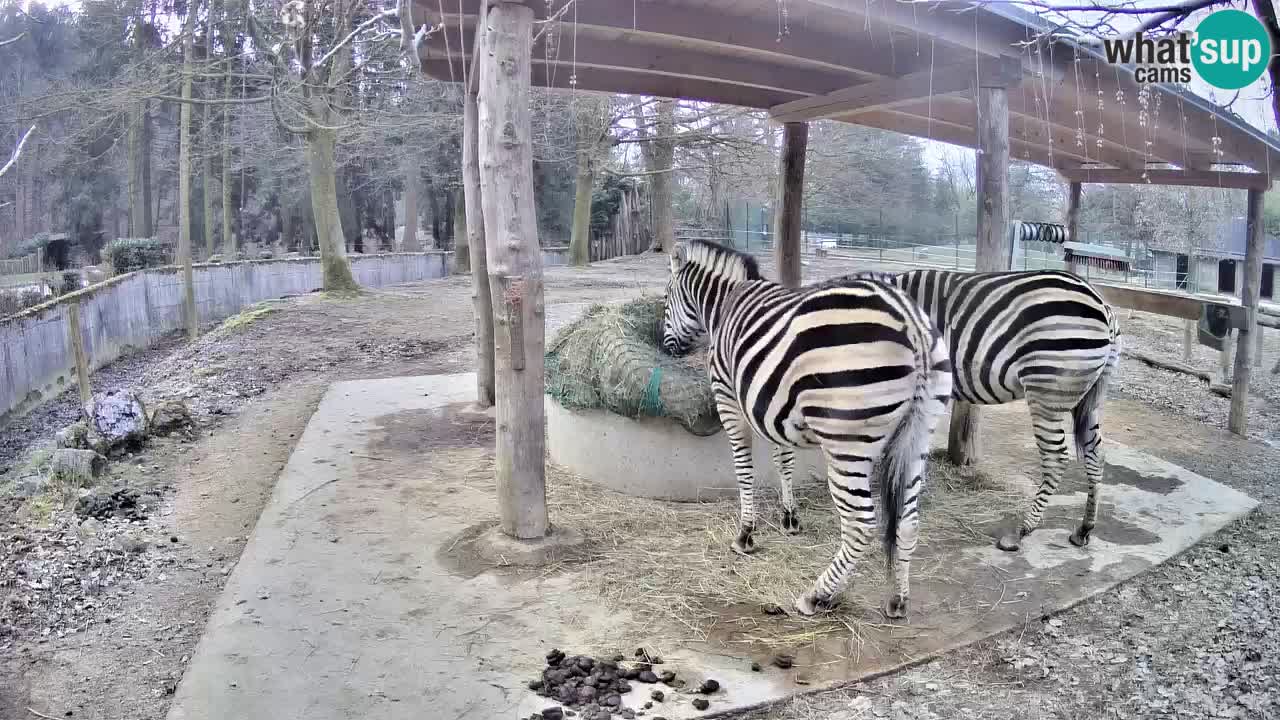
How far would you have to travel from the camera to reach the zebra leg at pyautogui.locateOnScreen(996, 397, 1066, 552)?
481 cm

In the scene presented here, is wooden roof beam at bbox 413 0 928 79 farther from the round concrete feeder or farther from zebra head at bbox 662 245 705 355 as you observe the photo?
the round concrete feeder

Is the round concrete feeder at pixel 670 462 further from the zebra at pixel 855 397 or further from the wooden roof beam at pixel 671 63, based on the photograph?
the wooden roof beam at pixel 671 63

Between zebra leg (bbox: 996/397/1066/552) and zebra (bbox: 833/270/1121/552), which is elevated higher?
zebra (bbox: 833/270/1121/552)

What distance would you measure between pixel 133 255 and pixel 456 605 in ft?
62.9

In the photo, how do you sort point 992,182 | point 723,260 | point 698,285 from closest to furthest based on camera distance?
1. point 723,260
2. point 698,285
3. point 992,182

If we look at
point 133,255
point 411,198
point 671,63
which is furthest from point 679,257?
point 411,198

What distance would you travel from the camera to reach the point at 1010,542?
4.75m

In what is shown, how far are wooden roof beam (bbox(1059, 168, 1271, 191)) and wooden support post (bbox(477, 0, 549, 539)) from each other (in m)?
6.22

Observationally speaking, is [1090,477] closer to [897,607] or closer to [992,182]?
[897,607]

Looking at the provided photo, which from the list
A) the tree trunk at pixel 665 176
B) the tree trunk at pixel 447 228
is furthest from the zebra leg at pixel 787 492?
the tree trunk at pixel 447 228

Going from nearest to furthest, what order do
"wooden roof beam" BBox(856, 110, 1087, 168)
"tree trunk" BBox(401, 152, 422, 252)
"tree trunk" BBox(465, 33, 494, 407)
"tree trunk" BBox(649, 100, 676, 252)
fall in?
"tree trunk" BBox(465, 33, 494, 407) < "wooden roof beam" BBox(856, 110, 1087, 168) < "tree trunk" BBox(649, 100, 676, 252) < "tree trunk" BBox(401, 152, 422, 252)

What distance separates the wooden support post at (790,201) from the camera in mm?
8367

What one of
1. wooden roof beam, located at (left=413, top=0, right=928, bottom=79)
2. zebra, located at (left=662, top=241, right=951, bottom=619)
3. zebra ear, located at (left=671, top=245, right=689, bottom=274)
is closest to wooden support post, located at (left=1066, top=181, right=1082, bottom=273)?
wooden roof beam, located at (left=413, top=0, right=928, bottom=79)

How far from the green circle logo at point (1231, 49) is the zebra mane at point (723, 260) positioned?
2.48m
